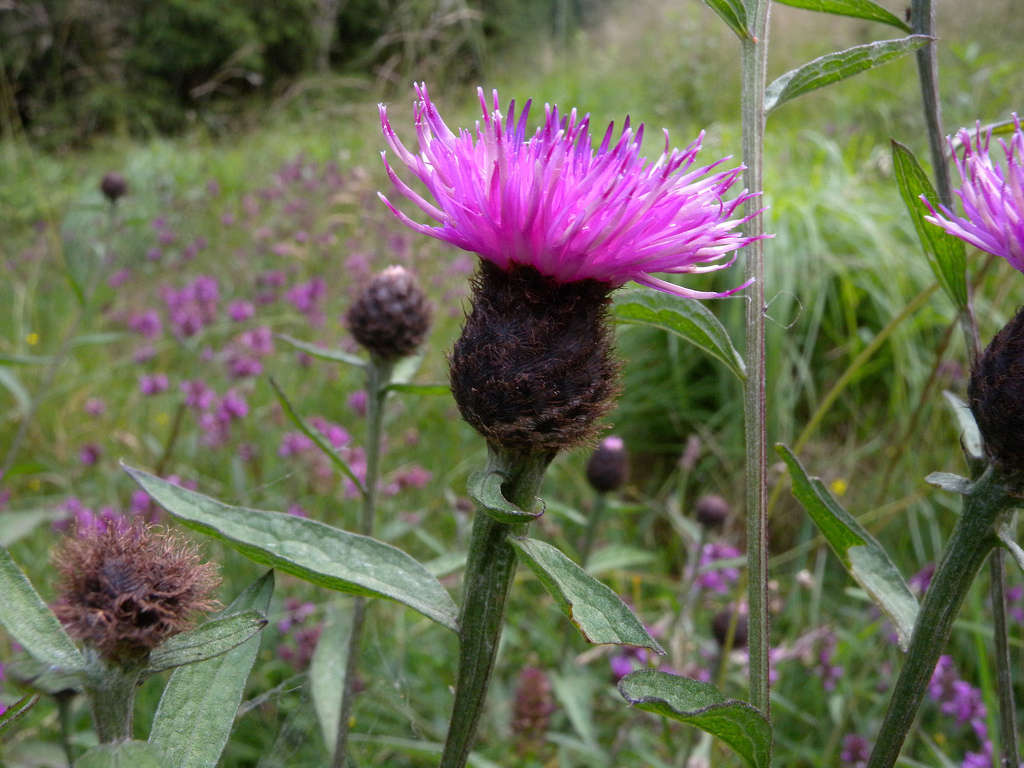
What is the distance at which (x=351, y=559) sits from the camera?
734 mm

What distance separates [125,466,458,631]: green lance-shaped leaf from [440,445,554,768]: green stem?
0.08ft

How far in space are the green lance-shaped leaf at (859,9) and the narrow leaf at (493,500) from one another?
57 cm

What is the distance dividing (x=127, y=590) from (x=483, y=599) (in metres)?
0.30

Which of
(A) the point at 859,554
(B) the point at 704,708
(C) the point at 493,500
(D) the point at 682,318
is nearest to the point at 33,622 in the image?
(C) the point at 493,500

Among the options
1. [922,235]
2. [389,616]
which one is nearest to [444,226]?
[922,235]

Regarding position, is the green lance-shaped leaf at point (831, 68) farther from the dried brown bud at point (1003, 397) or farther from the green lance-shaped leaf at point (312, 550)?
the green lance-shaped leaf at point (312, 550)

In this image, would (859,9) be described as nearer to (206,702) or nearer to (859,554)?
(859,554)

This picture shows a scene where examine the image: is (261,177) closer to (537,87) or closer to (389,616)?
(537,87)

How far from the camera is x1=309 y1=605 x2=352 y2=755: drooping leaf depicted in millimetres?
1104

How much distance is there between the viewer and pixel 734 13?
770 mm

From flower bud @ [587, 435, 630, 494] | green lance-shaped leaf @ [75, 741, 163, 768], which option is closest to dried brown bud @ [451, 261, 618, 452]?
green lance-shaped leaf @ [75, 741, 163, 768]

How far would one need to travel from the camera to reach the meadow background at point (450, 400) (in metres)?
1.68

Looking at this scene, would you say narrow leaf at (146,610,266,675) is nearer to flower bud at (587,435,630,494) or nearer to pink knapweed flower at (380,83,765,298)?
pink knapweed flower at (380,83,765,298)

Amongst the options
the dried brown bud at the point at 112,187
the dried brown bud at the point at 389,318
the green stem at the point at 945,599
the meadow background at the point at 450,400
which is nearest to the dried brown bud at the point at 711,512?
the meadow background at the point at 450,400
